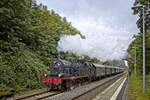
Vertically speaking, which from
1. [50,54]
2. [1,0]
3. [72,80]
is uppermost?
[1,0]

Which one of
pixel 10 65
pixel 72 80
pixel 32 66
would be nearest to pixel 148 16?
pixel 72 80

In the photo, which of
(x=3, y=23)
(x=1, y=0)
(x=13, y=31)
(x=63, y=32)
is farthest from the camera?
(x=63, y=32)

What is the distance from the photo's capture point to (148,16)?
47.1 metres

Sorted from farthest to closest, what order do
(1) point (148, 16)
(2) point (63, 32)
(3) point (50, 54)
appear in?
(2) point (63, 32)
(3) point (50, 54)
(1) point (148, 16)

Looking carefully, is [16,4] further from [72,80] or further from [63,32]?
[63,32]

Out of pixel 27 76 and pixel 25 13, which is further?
pixel 25 13

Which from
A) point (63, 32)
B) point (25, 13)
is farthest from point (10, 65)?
point (63, 32)

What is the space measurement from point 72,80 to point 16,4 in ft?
34.7

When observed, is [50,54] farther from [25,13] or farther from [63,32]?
[63,32]

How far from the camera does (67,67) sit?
4119cm

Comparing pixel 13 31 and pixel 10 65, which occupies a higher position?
pixel 13 31

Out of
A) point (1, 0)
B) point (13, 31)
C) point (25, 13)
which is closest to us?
point (1, 0)

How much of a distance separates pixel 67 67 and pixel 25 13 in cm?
779

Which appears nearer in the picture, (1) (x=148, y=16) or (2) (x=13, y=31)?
(2) (x=13, y=31)
